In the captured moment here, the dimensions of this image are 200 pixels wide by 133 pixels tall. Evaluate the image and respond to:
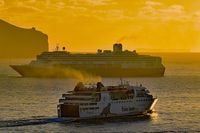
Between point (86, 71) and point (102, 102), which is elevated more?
point (86, 71)

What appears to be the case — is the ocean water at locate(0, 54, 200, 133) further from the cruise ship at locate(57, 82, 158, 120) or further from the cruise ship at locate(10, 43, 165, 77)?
the cruise ship at locate(10, 43, 165, 77)

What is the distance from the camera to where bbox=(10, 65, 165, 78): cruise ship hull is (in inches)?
7042

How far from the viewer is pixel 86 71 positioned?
180m

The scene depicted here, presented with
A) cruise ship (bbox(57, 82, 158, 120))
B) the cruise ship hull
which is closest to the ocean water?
cruise ship (bbox(57, 82, 158, 120))

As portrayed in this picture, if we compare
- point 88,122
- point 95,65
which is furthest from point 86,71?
point 88,122

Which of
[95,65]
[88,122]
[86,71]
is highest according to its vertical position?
[95,65]

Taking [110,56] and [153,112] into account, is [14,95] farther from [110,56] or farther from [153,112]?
[110,56]

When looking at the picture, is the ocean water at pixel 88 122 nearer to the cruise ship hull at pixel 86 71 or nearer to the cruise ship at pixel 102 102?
the cruise ship at pixel 102 102

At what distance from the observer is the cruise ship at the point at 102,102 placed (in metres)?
75.7

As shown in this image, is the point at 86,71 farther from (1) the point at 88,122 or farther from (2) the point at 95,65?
(1) the point at 88,122

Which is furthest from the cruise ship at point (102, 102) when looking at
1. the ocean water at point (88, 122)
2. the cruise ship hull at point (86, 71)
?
the cruise ship hull at point (86, 71)

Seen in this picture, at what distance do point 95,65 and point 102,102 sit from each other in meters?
102

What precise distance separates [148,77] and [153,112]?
9221 cm

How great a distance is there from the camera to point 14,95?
113 m
